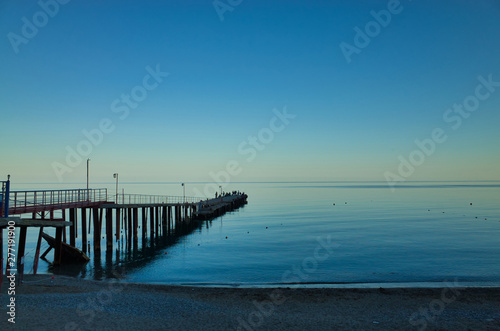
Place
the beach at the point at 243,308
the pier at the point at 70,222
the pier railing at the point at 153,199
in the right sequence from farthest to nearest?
1. the pier railing at the point at 153,199
2. the pier at the point at 70,222
3. the beach at the point at 243,308

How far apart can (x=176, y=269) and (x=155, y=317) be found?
41.3 ft

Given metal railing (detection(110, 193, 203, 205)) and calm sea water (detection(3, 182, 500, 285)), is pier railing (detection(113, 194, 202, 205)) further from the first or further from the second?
calm sea water (detection(3, 182, 500, 285))

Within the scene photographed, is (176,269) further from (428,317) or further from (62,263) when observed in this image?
(428,317)

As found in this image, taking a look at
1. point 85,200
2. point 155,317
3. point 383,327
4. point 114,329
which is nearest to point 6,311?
point 114,329

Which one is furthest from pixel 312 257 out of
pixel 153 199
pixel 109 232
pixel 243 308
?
pixel 153 199

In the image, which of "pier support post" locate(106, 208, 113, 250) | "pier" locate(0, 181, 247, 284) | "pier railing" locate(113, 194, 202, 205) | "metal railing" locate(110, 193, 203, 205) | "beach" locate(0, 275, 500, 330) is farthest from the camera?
"metal railing" locate(110, 193, 203, 205)

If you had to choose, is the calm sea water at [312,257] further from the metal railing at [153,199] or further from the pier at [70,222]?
the metal railing at [153,199]

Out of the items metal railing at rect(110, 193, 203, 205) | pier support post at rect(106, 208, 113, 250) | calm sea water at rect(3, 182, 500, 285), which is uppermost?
metal railing at rect(110, 193, 203, 205)

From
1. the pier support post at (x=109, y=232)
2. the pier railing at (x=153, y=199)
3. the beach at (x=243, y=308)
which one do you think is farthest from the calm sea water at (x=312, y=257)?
the pier railing at (x=153, y=199)

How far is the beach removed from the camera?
1133cm

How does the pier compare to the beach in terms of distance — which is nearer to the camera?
the beach

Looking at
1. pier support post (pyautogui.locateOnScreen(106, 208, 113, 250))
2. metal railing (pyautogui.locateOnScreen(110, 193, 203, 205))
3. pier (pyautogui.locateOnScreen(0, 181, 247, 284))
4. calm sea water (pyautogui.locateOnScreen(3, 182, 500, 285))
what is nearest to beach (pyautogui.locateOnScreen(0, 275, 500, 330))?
pier (pyautogui.locateOnScreen(0, 181, 247, 284))

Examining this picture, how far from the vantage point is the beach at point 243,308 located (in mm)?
11328

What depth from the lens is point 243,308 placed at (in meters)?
13.8
